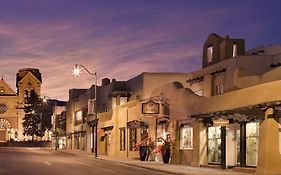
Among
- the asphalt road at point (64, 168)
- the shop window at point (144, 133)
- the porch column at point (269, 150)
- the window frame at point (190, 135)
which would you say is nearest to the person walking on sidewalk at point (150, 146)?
the shop window at point (144, 133)

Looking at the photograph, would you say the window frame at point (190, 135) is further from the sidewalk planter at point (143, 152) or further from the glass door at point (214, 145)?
the sidewalk planter at point (143, 152)

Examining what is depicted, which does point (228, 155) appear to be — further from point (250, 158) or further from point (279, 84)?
point (279, 84)

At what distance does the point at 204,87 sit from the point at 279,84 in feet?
63.1

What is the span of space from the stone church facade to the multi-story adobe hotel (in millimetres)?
95476

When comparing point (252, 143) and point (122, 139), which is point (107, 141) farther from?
point (252, 143)

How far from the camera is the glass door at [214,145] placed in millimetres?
37281

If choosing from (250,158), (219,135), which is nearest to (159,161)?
(219,135)

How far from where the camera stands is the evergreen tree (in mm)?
151500

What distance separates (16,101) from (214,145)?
13197cm

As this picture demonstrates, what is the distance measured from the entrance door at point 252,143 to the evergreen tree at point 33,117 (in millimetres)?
119476

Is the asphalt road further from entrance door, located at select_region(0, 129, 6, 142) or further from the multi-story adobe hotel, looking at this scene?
entrance door, located at select_region(0, 129, 6, 142)

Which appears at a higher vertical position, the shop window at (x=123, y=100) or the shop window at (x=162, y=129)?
the shop window at (x=123, y=100)

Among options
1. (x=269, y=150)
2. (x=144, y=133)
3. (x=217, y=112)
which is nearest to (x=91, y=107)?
(x=144, y=133)

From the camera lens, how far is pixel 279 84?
27.4 metres
